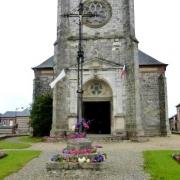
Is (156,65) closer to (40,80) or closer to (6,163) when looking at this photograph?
(40,80)

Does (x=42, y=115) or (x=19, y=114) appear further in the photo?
(x=19, y=114)

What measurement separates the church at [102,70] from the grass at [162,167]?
1009cm

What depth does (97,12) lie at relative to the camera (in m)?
28.0

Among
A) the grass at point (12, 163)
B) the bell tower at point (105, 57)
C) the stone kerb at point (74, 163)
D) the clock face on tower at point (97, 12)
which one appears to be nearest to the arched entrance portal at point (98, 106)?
the bell tower at point (105, 57)

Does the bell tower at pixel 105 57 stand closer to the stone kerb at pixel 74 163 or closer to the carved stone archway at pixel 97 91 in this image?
the carved stone archway at pixel 97 91

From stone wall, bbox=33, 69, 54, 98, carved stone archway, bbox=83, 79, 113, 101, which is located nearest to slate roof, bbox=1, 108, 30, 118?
stone wall, bbox=33, 69, 54, 98

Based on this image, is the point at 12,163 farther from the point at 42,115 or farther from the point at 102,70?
the point at 42,115

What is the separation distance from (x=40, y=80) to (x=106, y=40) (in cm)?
1063

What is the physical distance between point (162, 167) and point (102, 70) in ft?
49.6

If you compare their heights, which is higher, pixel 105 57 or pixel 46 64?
pixel 46 64

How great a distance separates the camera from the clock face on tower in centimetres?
2750

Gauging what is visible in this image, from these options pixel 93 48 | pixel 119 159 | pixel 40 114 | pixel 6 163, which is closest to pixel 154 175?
pixel 119 159

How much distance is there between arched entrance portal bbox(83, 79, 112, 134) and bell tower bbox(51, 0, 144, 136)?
0.88 m

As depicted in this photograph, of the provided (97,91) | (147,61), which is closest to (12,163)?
(97,91)
